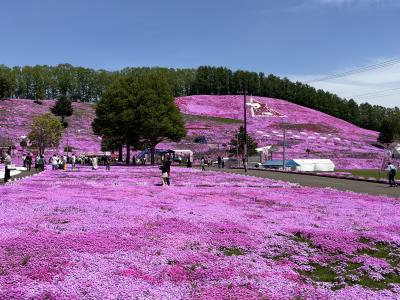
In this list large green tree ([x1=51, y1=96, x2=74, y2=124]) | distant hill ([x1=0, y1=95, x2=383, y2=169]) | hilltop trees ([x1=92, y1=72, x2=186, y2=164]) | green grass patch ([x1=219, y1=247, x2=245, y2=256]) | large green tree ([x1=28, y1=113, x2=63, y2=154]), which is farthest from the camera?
large green tree ([x1=51, y1=96, x2=74, y2=124])

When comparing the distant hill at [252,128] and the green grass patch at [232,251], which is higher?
the distant hill at [252,128]

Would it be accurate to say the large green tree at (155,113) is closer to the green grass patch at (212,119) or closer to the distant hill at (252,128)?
the distant hill at (252,128)

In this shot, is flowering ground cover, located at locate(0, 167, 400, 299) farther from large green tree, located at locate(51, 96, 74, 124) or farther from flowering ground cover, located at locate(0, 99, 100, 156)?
large green tree, located at locate(51, 96, 74, 124)

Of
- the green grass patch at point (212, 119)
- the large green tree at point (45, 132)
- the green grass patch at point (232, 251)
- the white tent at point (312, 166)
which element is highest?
the green grass patch at point (212, 119)

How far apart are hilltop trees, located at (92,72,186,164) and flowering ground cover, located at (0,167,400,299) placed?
184ft

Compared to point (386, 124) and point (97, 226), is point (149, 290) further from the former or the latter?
point (386, 124)

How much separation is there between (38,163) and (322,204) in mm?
38723

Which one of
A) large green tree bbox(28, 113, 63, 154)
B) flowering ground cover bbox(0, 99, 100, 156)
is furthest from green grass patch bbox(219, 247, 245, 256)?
flowering ground cover bbox(0, 99, 100, 156)

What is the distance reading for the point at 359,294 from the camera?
9086 millimetres

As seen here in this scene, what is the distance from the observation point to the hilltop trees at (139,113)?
75750 millimetres

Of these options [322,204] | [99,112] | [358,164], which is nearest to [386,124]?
[358,164]

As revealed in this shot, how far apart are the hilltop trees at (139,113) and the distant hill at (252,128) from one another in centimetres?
2124

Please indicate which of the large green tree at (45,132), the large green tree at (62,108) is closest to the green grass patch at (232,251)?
the large green tree at (45,132)

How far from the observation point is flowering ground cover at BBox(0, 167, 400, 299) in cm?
882
